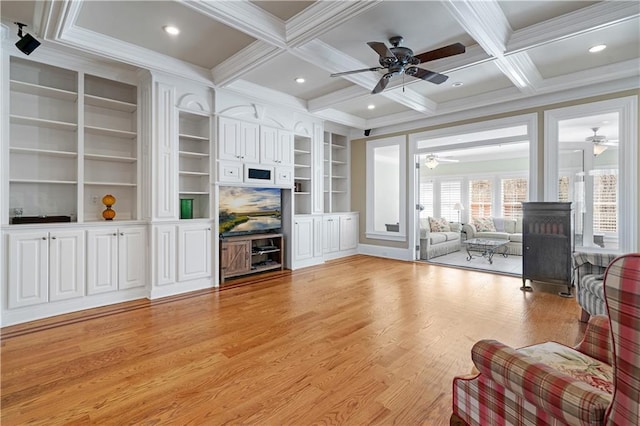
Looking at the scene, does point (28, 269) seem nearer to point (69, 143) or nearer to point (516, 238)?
point (69, 143)

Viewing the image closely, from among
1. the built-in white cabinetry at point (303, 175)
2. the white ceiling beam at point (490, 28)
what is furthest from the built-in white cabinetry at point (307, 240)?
the white ceiling beam at point (490, 28)

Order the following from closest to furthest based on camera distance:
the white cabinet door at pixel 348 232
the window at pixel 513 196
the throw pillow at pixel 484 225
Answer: the white cabinet door at pixel 348 232, the throw pillow at pixel 484 225, the window at pixel 513 196

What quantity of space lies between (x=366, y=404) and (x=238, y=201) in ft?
12.9

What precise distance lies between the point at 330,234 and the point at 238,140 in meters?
2.89

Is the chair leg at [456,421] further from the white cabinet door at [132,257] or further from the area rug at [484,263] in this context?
the area rug at [484,263]

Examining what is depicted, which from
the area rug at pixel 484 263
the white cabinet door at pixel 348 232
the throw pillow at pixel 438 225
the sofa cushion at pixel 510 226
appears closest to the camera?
the area rug at pixel 484 263

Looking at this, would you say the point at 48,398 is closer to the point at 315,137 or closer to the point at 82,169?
the point at 82,169

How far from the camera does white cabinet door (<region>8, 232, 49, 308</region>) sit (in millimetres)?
3270

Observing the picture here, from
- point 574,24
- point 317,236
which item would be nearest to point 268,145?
point 317,236

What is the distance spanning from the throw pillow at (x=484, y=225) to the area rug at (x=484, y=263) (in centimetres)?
122

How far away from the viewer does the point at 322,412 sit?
1908mm

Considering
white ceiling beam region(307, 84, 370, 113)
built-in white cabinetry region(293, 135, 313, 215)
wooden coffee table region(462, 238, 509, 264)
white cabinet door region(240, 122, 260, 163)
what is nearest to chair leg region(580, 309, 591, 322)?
wooden coffee table region(462, 238, 509, 264)

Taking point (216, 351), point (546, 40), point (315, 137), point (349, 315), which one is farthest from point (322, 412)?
point (315, 137)

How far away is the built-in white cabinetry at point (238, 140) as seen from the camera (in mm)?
4832
